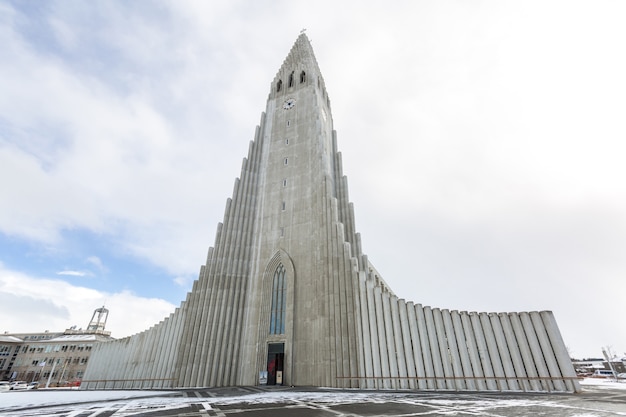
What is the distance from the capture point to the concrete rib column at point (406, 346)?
61.3 ft

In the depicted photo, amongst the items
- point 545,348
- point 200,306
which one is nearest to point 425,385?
point 545,348

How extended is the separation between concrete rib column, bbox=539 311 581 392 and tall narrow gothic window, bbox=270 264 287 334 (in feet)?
61.5

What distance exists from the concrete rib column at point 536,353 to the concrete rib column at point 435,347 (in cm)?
500

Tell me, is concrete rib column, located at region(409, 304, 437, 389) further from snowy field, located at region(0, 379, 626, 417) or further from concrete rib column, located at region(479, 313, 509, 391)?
snowy field, located at region(0, 379, 626, 417)

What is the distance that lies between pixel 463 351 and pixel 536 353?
380 cm

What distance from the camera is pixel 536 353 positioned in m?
16.5

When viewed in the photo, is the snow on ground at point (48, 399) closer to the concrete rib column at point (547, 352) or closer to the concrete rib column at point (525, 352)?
the concrete rib column at point (525, 352)

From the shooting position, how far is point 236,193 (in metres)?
32.6

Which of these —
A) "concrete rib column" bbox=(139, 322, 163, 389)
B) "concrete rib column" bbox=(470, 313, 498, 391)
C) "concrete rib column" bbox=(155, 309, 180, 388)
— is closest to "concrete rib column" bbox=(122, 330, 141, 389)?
"concrete rib column" bbox=(139, 322, 163, 389)

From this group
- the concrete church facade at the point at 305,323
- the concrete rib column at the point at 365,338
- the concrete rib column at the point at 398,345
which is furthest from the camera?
the concrete rib column at the point at 365,338

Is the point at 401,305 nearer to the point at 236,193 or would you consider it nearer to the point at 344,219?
the point at 344,219

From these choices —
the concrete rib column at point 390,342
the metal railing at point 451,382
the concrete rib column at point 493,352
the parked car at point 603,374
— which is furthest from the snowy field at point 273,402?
the parked car at point 603,374

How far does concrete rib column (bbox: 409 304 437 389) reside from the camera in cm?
1805

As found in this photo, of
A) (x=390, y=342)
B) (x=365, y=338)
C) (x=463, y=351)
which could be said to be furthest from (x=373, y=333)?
(x=463, y=351)
